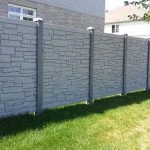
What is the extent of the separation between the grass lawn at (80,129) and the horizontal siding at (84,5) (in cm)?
870

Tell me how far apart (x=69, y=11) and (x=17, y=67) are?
10.8 m

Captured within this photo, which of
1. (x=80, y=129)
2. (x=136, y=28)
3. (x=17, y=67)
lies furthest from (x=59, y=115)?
(x=136, y=28)

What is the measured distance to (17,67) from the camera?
700 cm

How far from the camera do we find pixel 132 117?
809cm

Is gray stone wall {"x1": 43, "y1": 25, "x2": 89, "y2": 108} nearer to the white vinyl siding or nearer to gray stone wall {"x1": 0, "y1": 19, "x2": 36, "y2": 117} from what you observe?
gray stone wall {"x1": 0, "y1": 19, "x2": 36, "y2": 117}

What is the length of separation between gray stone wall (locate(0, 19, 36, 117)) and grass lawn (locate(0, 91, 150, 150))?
0.31 metres

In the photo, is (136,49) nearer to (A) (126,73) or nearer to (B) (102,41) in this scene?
(A) (126,73)

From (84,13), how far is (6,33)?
12.3 metres

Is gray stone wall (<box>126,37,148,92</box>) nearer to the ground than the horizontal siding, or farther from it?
nearer to the ground

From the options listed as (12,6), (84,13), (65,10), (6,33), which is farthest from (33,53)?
(84,13)

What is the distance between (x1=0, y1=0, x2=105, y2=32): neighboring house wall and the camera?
14937 mm

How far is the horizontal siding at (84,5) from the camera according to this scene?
1662 centimetres

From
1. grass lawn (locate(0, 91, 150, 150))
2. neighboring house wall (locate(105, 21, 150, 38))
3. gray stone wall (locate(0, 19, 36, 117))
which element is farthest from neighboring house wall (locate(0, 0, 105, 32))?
neighboring house wall (locate(105, 21, 150, 38))

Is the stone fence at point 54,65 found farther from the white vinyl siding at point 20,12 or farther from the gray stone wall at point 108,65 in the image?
the white vinyl siding at point 20,12
